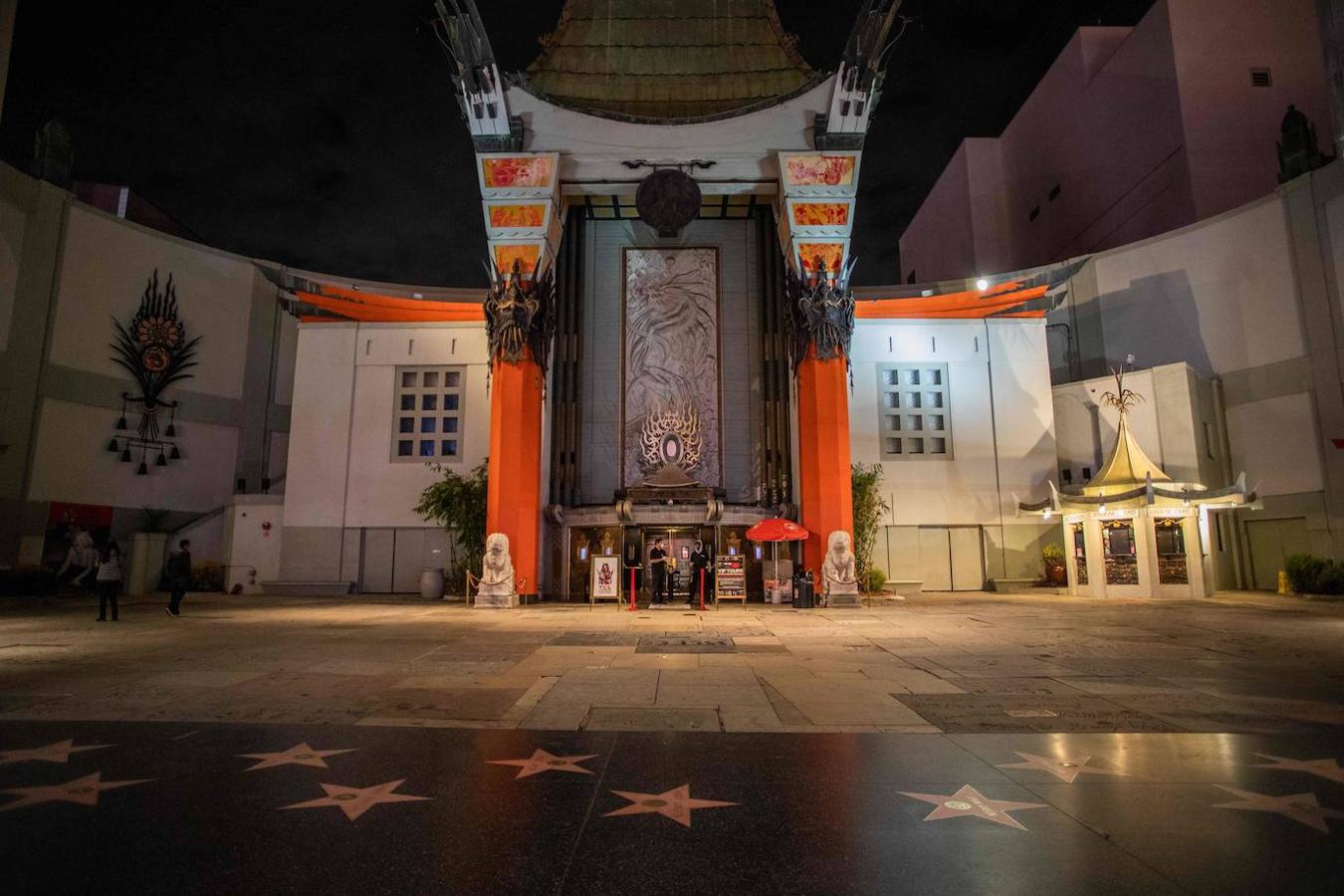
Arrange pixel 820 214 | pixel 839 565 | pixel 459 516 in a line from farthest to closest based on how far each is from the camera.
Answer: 1. pixel 459 516
2. pixel 820 214
3. pixel 839 565

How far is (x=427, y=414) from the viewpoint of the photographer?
25.8m

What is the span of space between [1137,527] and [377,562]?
83.1 ft

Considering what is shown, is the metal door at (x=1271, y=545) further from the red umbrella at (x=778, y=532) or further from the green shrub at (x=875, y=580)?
the red umbrella at (x=778, y=532)

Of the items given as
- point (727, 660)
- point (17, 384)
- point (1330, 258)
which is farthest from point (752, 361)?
point (17, 384)

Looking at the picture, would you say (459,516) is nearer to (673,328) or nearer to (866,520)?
(673,328)

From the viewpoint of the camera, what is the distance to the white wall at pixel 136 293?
2509 centimetres

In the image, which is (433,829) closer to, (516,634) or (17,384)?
(516,634)

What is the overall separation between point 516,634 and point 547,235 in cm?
1414

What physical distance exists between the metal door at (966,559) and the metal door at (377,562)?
20.4 meters

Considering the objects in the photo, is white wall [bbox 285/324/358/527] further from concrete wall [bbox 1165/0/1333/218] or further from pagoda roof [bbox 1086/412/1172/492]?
concrete wall [bbox 1165/0/1333/218]

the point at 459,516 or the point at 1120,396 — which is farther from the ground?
the point at 1120,396

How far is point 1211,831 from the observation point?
365cm

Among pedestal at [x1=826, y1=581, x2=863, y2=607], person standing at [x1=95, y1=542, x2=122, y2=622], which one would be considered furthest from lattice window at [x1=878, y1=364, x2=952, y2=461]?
person standing at [x1=95, y1=542, x2=122, y2=622]

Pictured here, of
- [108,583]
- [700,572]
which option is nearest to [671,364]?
[700,572]
